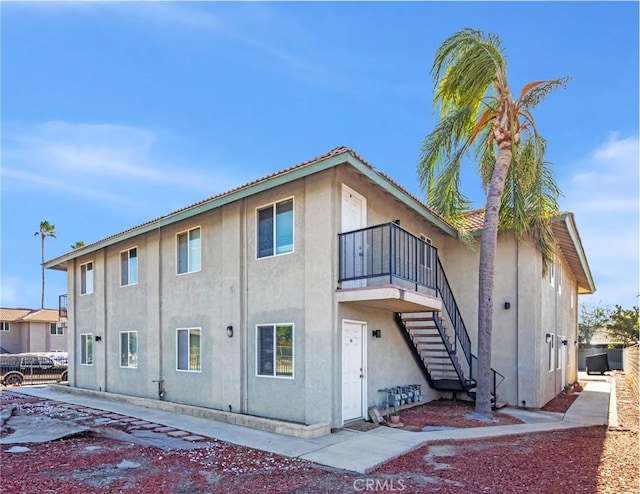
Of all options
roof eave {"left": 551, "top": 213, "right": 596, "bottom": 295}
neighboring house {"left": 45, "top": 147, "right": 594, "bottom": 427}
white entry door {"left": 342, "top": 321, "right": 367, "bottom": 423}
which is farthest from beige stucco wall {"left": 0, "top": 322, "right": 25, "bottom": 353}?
roof eave {"left": 551, "top": 213, "right": 596, "bottom": 295}

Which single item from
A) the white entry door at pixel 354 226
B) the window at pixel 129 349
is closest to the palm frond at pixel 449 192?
the white entry door at pixel 354 226

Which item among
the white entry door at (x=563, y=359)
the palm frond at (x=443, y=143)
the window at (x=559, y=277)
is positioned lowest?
the white entry door at (x=563, y=359)

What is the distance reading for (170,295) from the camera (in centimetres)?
1392

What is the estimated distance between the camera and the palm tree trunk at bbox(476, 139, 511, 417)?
1141 cm

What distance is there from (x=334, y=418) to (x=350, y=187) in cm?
496

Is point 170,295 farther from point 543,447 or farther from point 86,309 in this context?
point 543,447

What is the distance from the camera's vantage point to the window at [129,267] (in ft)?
51.2

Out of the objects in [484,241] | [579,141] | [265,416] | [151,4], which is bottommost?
[265,416]

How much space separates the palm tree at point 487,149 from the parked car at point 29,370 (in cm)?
2026

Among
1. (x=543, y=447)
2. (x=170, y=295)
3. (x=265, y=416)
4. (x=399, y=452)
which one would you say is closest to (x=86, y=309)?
(x=170, y=295)

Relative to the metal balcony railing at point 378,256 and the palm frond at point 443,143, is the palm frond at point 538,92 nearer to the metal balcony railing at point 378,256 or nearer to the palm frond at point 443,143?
the palm frond at point 443,143

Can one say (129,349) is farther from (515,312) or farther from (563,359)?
(563,359)

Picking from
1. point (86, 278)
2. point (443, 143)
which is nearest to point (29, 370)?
point (86, 278)

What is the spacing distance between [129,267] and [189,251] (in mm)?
3624
